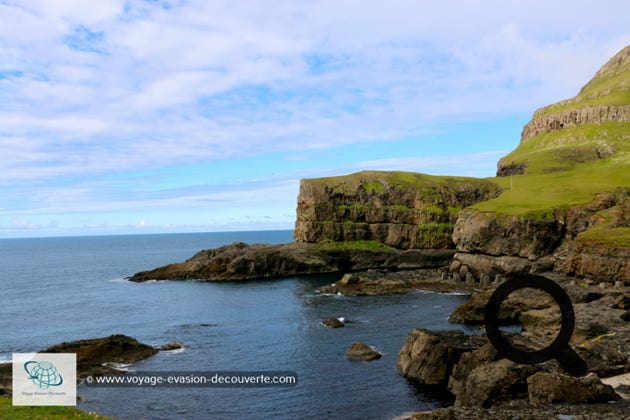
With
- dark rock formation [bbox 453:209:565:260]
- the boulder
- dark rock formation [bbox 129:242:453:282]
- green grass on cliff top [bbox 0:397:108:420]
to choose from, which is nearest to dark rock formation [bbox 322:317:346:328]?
the boulder

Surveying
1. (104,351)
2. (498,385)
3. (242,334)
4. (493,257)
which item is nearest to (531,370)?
(498,385)

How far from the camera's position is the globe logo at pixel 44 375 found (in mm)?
34841

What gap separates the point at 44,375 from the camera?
127 feet

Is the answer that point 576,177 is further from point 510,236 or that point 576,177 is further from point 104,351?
point 104,351

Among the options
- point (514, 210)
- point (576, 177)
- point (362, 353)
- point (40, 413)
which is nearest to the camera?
point (40, 413)

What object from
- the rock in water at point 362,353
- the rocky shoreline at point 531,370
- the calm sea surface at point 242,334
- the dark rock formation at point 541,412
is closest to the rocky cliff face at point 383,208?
the calm sea surface at point 242,334

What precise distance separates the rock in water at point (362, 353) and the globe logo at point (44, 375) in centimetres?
2575

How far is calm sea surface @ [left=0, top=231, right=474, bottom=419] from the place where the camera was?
37.8m

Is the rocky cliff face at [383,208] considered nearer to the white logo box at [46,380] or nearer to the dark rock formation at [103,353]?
the dark rock formation at [103,353]

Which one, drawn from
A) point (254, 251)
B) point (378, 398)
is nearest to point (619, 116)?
point (254, 251)

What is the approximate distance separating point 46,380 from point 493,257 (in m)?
87.3

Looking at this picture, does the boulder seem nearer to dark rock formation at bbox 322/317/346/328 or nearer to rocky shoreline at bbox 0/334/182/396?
rocky shoreline at bbox 0/334/182/396

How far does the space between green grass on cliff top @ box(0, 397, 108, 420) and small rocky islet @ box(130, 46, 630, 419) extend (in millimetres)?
18053

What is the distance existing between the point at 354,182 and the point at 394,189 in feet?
39.6
